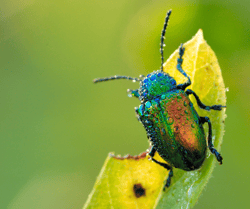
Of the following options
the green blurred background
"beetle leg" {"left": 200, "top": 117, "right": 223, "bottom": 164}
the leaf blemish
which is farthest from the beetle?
the green blurred background

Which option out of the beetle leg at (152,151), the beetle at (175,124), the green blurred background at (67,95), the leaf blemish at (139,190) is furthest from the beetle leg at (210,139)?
the green blurred background at (67,95)

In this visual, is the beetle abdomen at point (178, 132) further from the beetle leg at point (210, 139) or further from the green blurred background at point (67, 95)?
the green blurred background at point (67, 95)

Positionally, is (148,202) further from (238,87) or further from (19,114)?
(19,114)

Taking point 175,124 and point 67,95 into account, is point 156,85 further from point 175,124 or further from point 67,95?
point 67,95

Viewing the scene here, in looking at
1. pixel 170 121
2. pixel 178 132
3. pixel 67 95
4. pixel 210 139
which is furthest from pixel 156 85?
pixel 67 95

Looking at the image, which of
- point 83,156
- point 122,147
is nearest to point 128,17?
point 122,147

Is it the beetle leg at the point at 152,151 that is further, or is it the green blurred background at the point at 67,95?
the green blurred background at the point at 67,95
